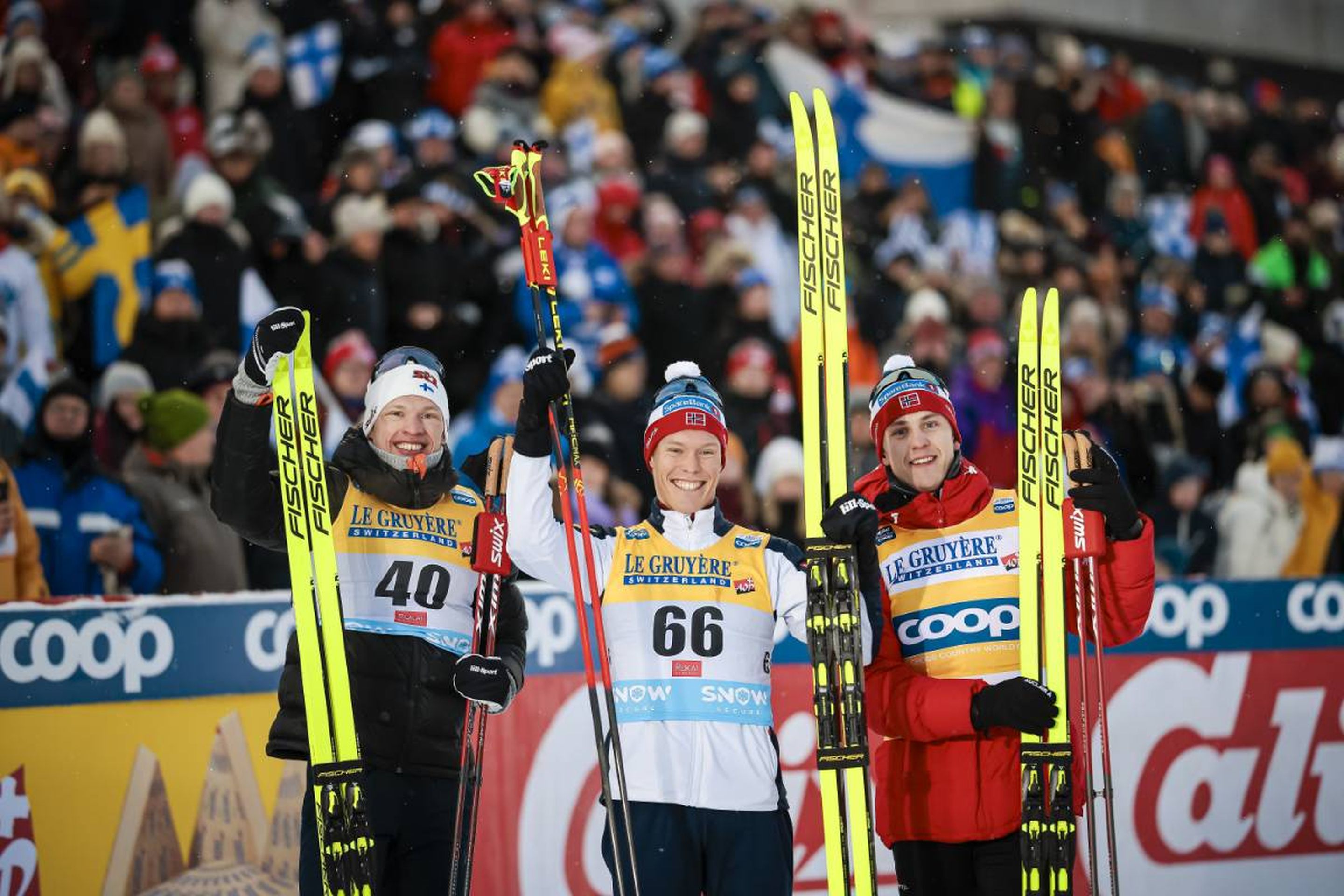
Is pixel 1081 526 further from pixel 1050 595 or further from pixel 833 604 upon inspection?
pixel 833 604

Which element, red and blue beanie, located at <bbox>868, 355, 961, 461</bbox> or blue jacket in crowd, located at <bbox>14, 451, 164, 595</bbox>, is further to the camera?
blue jacket in crowd, located at <bbox>14, 451, 164, 595</bbox>

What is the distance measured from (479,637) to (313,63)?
18.5 ft

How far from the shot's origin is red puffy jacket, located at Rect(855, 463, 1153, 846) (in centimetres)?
435

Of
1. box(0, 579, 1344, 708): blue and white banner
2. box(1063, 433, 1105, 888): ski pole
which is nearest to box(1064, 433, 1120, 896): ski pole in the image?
box(1063, 433, 1105, 888): ski pole

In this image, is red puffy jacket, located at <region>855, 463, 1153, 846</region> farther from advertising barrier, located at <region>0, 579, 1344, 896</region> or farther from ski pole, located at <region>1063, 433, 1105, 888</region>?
advertising barrier, located at <region>0, 579, 1344, 896</region>

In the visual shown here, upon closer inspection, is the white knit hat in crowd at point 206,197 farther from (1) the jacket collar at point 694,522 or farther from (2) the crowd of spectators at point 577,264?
(1) the jacket collar at point 694,522

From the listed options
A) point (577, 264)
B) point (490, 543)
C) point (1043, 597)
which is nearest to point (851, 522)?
point (1043, 597)

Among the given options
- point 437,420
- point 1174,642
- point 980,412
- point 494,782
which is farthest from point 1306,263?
point 437,420

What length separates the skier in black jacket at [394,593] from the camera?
4.27m

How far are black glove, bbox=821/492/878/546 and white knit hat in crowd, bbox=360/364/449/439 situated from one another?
103 cm

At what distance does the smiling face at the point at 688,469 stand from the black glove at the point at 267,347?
0.96 meters

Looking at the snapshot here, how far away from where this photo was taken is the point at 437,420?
4.55 m

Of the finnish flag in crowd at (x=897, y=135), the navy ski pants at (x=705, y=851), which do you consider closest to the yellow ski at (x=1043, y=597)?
the navy ski pants at (x=705, y=851)

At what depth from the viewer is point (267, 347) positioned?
164 inches
